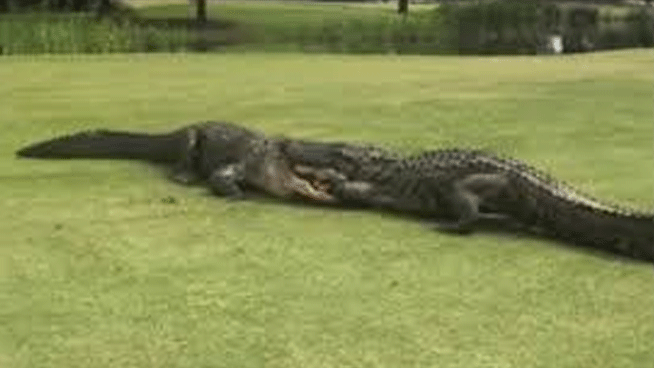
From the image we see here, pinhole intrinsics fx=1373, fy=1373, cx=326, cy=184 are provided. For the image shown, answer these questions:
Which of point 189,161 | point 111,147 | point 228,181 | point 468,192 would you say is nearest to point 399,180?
point 468,192

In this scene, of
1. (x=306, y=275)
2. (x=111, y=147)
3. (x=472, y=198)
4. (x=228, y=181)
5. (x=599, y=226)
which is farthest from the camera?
(x=111, y=147)

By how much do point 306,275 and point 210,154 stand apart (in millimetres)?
3107

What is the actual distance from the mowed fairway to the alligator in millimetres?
170

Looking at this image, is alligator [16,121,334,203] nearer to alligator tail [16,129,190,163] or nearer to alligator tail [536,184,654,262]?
alligator tail [16,129,190,163]

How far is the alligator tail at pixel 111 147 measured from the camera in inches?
438

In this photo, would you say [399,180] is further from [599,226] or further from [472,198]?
[599,226]

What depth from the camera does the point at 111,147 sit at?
37.6ft

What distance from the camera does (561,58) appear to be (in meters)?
24.3

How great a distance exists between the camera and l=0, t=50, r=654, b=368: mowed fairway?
6.14 meters

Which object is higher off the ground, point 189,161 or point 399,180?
point 399,180

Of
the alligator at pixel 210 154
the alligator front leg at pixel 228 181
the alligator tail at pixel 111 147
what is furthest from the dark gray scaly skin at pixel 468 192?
the alligator tail at pixel 111 147

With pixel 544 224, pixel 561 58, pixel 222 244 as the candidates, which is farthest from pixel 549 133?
pixel 561 58

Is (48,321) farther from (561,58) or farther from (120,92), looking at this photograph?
(561,58)

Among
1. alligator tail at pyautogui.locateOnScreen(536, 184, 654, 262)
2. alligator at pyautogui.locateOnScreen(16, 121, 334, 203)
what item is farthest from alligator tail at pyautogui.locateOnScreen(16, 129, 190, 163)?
alligator tail at pyautogui.locateOnScreen(536, 184, 654, 262)
